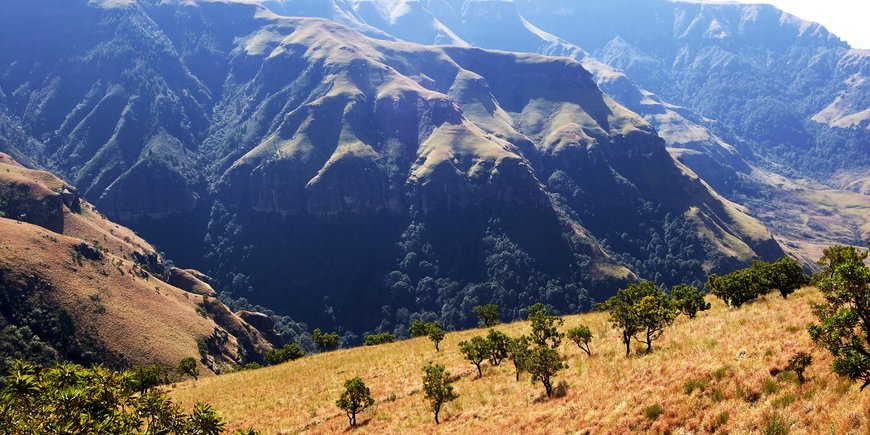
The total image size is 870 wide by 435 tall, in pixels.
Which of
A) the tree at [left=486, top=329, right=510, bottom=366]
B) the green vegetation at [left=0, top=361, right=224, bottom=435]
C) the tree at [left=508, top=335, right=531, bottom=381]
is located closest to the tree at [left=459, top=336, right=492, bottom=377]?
the tree at [left=486, top=329, right=510, bottom=366]

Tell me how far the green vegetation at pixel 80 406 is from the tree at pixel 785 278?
45.8 m

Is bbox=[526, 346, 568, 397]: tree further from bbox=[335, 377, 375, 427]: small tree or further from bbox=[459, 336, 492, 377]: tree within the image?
bbox=[335, 377, 375, 427]: small tree

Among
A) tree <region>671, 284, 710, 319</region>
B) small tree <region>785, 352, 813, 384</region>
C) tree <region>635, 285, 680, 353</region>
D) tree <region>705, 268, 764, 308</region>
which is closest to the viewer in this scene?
small tree <region>785, 352, 813, 384</region>

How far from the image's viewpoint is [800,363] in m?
22.4

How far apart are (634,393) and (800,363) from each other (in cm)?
832

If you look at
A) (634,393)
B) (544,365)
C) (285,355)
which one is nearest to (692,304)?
(544,365)

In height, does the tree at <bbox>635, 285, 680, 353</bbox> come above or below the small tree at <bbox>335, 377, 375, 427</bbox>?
above

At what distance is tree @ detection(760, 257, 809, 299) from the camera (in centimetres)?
4234

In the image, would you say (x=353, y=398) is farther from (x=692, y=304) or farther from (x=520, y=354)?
(x=692, y=304)

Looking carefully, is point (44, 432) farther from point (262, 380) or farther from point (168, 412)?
point (262, 380)

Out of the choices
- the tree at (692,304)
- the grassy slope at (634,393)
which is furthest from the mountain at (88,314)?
the tree at (692,304)

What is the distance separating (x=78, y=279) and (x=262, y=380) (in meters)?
121

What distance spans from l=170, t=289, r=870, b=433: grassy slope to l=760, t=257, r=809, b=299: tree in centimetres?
128

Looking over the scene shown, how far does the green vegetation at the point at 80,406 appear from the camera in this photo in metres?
15.6
